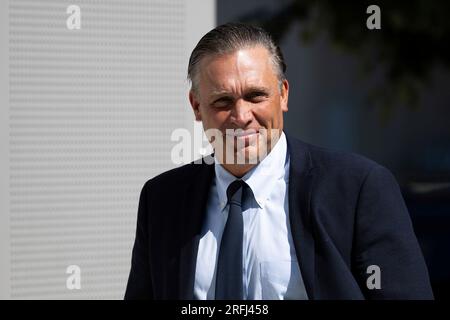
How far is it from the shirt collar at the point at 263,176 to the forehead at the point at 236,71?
0.20 m

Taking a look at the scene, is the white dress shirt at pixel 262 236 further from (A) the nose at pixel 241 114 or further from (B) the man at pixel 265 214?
(A) the nose at pixel 241 114

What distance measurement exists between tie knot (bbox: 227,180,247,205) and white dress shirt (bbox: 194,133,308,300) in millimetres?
17

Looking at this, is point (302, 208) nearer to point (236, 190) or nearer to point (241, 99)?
point (236, 190)

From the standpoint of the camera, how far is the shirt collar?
187cm

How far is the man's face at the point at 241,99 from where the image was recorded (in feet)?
5.79

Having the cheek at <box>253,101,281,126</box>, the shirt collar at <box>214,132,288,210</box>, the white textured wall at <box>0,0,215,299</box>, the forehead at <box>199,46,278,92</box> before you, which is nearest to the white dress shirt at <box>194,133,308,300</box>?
the shirt collar at <box>214,132,288,210</box>

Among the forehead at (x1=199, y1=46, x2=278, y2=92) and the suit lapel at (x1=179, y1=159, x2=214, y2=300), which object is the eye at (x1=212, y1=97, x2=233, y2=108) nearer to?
the forehead at (x1=199, y1=46, x2=278, y2=92)

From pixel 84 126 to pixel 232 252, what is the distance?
1917mm

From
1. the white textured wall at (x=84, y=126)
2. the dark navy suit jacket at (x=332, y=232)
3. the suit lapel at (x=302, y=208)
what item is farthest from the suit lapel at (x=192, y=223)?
the white textured wall at (x=84, y=126)

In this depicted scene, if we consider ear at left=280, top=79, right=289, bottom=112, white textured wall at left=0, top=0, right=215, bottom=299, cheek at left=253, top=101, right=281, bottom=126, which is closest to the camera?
cheek at left=253, top=101, right=281, bottom=126

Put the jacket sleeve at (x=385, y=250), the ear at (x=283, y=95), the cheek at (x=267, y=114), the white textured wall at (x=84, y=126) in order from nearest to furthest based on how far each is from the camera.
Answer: the jacket sleeve at (x=385, y=250) < the cheek at (x=267, y=114) < the ear at (x=283, y=95) < the white textured wall at (x=84, y=126)

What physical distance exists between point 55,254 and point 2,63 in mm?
967

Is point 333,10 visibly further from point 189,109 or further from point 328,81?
point 189,109

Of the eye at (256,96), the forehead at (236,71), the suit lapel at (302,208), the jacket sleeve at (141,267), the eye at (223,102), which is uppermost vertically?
the forehead at (236,71)
